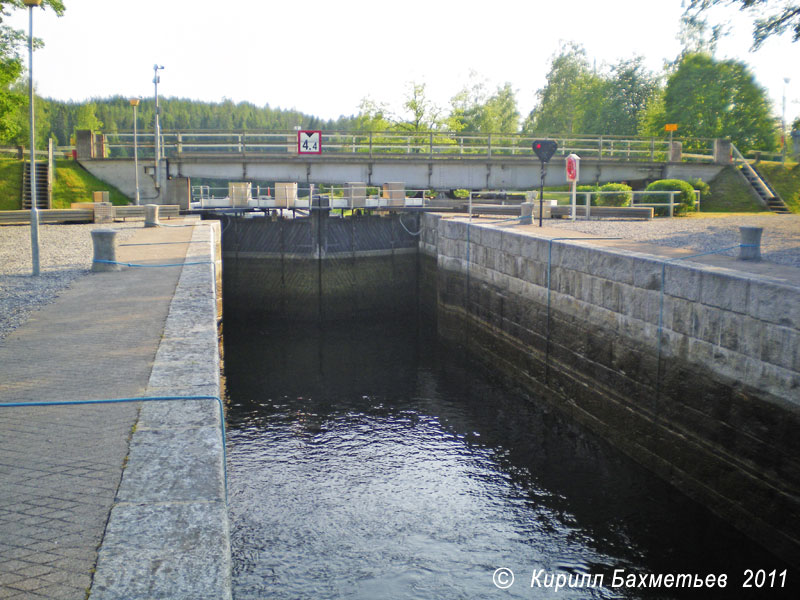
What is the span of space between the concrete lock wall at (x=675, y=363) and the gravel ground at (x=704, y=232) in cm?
235

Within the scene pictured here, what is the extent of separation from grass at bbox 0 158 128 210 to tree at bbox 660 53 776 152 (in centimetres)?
3297

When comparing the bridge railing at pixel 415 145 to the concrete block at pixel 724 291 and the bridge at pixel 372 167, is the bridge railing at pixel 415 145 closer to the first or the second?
the bridge at pixel 372 167

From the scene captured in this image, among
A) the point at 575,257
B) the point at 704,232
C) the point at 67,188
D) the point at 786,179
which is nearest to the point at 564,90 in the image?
the point at 786,179

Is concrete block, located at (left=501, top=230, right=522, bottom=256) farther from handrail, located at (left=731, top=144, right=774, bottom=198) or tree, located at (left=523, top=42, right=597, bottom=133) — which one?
tree, located at (left=523, top=42, right=597, bottom=133)

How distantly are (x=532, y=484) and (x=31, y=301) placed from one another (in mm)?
7421

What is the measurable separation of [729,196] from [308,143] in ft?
53.4

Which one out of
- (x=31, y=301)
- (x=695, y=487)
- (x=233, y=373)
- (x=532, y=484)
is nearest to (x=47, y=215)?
(x=233, y=373)

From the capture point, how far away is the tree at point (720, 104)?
146ft

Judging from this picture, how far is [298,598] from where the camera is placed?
301 inches

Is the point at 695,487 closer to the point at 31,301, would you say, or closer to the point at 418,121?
the point at 31,301

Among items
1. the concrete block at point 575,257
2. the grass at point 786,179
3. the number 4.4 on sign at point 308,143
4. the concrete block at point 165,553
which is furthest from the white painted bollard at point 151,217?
the grass at point 786,179

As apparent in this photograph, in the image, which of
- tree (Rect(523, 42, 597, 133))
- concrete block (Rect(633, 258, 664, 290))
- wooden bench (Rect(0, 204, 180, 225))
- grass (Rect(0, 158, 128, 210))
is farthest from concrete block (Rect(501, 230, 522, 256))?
tree (Rect(523, 42, 597, 133))

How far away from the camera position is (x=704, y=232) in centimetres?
1802

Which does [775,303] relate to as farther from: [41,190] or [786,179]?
[41,190]
